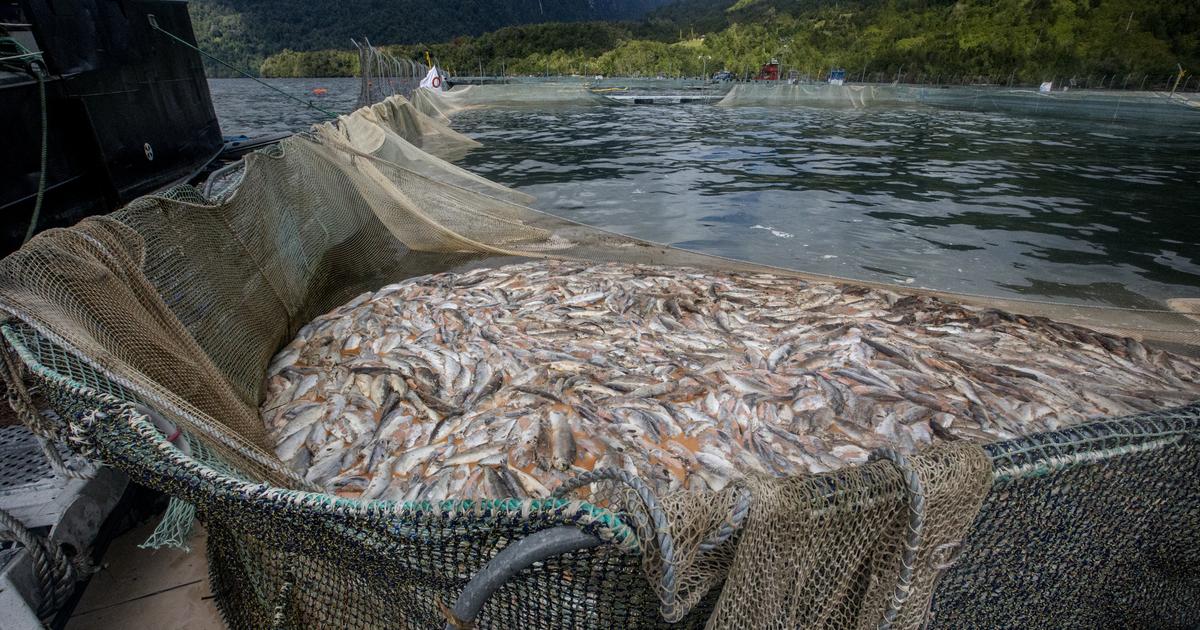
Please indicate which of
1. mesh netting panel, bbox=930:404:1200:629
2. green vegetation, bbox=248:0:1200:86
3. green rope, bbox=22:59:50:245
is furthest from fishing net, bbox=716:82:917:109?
mesh netting panel, bbox=930:404:1200:629

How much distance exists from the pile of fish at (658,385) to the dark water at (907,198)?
3882 mm

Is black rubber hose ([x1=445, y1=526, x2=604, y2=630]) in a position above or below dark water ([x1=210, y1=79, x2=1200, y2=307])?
above

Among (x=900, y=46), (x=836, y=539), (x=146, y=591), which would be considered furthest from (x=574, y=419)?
(x=900, y=46)

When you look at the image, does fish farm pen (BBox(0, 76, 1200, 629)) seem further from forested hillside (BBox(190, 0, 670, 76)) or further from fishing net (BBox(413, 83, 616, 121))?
forested hillside (BBox(190, 0, 670, 76))

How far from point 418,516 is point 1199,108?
190 feet

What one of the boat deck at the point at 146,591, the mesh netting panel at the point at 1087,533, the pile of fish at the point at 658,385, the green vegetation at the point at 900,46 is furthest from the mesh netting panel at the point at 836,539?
the green vegetation at the point at 900,46

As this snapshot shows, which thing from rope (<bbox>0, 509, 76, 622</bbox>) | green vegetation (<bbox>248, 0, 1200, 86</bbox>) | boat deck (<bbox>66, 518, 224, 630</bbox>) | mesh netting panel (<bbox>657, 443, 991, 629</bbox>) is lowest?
boat deck (<bbox>66, 518, 224, 630</bbox>)

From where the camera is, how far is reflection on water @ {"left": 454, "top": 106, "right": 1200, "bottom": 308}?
31.1 ft

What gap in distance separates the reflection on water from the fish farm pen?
2.96 metres

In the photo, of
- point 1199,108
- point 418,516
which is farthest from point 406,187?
point 1199,108

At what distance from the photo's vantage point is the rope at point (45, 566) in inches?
92.0

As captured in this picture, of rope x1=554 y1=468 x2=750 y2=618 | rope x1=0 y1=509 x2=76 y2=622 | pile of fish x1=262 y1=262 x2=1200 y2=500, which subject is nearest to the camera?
rope x1=554 y1=468 x2=750 y2=618

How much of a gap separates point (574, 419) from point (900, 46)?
98041 millimetres

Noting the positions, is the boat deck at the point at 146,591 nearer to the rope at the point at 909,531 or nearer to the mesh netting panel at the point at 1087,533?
the rope at the point at 909,531
